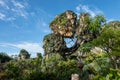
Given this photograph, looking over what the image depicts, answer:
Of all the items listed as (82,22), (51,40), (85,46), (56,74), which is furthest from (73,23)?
(56,74)

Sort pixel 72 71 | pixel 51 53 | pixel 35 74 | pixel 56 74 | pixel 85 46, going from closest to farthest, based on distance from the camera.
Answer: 1. pixel 35 74
2. pixel 56 74
3. pixel 72 71
4. pixel 85 46
5. pixel 51 53

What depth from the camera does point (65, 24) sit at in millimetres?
50969

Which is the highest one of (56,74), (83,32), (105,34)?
(83,32)

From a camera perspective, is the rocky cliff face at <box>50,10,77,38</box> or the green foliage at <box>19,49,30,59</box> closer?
the rocky cliff face at <box>50,10,77,38</box>

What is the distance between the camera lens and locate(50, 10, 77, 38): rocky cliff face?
167ft

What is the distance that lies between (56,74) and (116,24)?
23166 millimetres

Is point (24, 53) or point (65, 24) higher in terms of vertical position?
point (65, 24)

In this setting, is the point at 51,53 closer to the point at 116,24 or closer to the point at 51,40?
the point at 51,40

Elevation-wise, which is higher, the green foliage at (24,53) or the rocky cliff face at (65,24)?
the rocky cliff face at (65,24)

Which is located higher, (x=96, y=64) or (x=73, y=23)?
(x=73, y=23)

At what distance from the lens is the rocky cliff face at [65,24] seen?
5084 centimetres

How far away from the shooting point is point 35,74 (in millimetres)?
27094

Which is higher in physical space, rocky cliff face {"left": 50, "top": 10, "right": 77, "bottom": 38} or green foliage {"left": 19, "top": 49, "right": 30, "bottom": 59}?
rocky cliff face {"left": 50, "top": 10, "right": 77, "bottom": 38}

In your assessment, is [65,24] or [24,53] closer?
[65,24]
